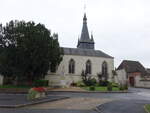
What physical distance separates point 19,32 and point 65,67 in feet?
53.8

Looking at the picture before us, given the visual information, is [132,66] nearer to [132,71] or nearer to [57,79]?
[132,71]

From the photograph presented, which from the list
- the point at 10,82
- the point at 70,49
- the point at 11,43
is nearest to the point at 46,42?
the point at 11,43

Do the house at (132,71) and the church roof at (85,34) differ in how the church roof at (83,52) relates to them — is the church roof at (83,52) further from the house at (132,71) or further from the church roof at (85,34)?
the church roof at (85,34)

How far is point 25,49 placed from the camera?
32.9 m

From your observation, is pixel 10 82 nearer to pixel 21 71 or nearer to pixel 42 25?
pixel 21 71

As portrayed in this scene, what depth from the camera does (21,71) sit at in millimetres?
34156

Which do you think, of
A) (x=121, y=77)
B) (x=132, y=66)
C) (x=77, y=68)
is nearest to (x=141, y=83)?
(x=132, y=66)

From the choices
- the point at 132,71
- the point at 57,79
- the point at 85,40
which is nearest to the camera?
the point at 57,79

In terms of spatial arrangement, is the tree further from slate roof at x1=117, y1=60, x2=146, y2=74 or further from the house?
slate roof at x1=117, y1=60, x2=146, y2=74

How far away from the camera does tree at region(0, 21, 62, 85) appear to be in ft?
110

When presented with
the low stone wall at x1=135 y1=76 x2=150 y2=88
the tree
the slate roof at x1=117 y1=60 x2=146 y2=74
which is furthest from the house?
the tree

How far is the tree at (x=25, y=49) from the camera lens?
33.7m

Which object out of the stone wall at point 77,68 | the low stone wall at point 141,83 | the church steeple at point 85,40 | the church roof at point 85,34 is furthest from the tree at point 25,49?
the church roof at point 85,34

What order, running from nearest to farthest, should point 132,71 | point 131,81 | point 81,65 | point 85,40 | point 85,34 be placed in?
point 81,65, point 131,81, point 132,71, point 85,40, point 85,34
